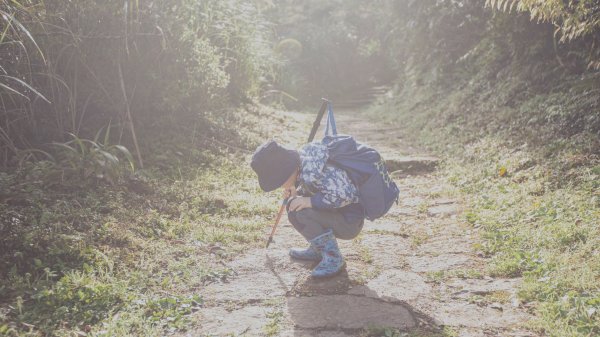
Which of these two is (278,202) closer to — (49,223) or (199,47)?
(49,223)

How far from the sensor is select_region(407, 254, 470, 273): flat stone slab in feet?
10.9

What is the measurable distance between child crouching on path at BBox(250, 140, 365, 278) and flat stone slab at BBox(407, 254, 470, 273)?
0.51 meters

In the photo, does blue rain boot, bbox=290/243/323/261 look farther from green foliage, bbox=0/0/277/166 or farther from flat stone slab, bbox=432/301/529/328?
green foliage, bbox=0/0/277/166

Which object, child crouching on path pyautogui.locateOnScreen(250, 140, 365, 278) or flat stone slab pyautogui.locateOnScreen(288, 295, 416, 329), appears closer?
flat stone slab pyautogui.locateOnScreen(288, 295, 416, 329)

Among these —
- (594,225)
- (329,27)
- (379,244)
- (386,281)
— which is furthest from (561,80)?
(329,27)

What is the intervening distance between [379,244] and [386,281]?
687mm

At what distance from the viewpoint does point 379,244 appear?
3812mm

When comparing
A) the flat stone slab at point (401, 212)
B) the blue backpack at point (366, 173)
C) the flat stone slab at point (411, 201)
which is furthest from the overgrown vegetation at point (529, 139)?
the blue backpack at point (366, 173)

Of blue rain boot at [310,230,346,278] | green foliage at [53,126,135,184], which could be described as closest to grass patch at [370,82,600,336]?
blue rain boot at [310,230,346,278]

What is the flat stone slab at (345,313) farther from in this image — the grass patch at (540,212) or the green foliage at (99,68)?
the green foliage at (99,68)

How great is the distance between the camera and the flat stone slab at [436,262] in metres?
3.31

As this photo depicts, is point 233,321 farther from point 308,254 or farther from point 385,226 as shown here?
point 385,226

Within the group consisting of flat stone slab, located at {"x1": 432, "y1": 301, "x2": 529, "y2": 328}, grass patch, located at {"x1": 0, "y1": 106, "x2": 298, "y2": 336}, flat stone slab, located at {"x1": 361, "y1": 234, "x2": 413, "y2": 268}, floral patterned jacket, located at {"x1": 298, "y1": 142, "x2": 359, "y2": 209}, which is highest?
floral patterned jacket, located at {"x1": 298, "y1": 142, "x2": 359, "y2": 209}

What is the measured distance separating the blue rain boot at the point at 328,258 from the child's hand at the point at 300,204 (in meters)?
0.24
